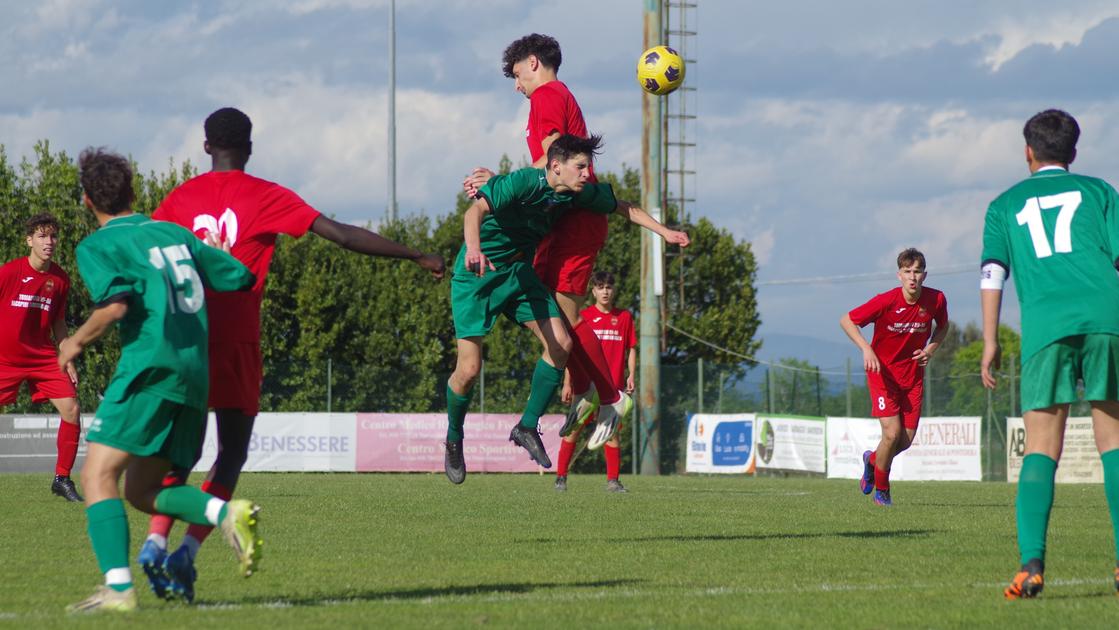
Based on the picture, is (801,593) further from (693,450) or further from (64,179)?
(64,179)

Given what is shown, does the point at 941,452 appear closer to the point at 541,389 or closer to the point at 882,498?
the point at 882,498

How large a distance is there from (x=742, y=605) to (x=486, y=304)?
13.4ft

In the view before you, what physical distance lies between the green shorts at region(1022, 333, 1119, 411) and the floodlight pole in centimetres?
2045

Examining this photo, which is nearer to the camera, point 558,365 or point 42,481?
point 558,365

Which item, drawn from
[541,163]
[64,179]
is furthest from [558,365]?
[64,179]

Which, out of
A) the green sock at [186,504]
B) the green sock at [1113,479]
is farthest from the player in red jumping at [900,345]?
the green sock at [186,504]

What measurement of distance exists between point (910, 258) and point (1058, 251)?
7.36 meters

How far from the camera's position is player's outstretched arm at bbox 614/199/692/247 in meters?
8.98

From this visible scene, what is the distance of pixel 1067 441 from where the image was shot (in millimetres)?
23625

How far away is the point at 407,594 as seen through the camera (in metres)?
6.22

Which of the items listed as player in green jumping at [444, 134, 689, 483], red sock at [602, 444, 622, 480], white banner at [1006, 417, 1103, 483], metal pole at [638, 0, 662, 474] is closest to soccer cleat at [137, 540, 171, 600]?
player in green jumping at [444, 134, 689, 483]

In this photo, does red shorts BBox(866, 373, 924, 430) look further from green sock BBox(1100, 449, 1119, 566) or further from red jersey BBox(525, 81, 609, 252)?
green sock BBox(1100, 449, 1119, 566)

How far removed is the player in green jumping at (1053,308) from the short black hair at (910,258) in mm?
7028

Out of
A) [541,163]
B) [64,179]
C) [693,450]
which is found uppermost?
[64,179]
